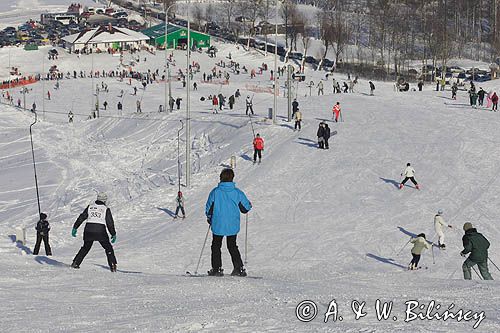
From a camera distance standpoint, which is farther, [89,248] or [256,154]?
[256,154]

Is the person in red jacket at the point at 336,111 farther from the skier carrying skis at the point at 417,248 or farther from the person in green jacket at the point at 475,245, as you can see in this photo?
the person in green jacket at the point at 475,245

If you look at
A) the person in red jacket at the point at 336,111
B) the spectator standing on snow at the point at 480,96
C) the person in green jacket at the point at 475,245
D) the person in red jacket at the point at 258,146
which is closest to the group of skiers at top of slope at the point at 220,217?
the person in green jacket at the point at 475,245

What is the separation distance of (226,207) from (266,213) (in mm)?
12865

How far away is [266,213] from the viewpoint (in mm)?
22766

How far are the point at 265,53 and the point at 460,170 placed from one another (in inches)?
2407

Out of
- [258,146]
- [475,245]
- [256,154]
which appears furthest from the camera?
[256,154]

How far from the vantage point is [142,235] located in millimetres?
21484

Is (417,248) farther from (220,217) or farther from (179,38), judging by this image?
(179,38)

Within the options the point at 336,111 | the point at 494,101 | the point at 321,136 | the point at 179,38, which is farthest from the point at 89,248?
→ the point at 179,38

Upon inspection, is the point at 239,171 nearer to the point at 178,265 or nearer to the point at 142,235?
the point at 142,235
